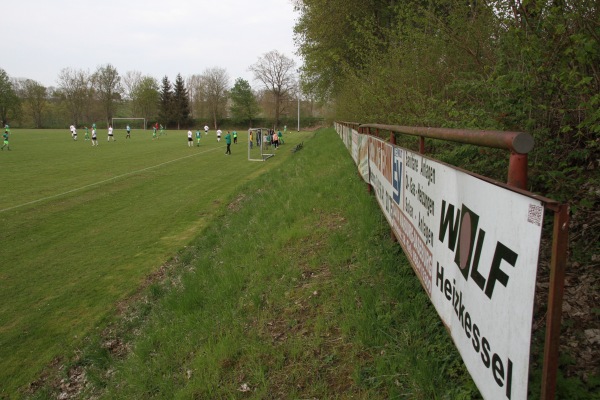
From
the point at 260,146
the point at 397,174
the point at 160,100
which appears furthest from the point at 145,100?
the point at 397,174

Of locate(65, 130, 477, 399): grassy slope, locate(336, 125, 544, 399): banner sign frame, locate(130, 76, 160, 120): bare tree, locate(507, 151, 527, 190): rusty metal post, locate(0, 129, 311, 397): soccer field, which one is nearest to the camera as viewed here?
locate(336, 125, 544, 399): banner sign frame

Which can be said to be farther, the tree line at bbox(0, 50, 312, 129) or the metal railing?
the tree line at bbox(0, 50, 312, 129)

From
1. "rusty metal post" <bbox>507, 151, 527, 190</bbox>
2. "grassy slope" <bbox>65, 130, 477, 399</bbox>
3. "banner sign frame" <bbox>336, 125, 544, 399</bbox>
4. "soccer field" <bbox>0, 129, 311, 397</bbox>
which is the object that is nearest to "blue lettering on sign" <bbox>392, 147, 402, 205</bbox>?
"grassy slope" <bbox>65, 130, 477, 399</bbox>

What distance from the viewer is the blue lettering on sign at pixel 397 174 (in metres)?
3.83

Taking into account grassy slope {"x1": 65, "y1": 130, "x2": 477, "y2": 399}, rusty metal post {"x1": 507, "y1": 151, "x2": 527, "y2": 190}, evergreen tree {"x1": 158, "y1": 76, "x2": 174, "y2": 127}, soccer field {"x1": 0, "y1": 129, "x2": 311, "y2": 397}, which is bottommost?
soccer field {"x1": 0, "y1": 129, "x2": 311, "y2": 397}

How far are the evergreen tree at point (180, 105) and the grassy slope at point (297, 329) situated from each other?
91.7 metres

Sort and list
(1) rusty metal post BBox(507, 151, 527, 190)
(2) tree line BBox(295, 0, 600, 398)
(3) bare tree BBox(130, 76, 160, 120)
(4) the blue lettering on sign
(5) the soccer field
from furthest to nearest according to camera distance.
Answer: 1. (3) bare tree BBox(130, 76, 160, 120)
2. (5) the soccer field
3. (4) the blue lettering on sign
4. (2) tree line BBox(295, 0, 600, 398)
5. (1) rusty metal post BBox(507, 151, 527, 190)

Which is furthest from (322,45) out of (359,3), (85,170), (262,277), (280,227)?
(262,277)

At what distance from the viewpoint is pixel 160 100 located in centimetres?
9438

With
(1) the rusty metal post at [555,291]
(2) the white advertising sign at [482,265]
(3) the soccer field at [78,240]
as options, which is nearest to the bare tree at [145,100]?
(3) the soccer field at [78,240]

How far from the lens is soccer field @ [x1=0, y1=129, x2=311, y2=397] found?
593 centimetres

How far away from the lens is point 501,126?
3.57m

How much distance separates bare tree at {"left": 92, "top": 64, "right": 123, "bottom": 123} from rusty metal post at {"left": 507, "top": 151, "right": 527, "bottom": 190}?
348ft

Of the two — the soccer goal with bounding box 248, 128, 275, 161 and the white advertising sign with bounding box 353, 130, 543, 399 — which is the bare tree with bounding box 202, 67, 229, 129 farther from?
the white advertising sign with bounding box 353, 130, 543, 399
